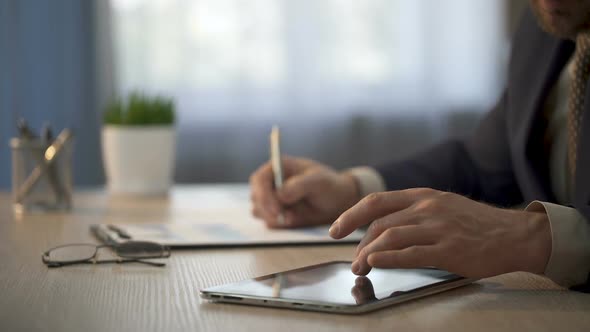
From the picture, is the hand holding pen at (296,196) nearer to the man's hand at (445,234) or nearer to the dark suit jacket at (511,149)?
the dark suit jacket at (511,149)

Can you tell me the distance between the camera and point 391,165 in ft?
5.34

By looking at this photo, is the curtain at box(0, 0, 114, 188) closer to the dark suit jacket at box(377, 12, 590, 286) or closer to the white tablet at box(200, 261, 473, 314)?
the dark suit jacket at box(377, 12, 590, 286)

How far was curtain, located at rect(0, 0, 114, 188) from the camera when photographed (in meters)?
3.21

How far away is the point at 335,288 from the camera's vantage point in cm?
79

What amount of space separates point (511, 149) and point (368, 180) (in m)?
0.25

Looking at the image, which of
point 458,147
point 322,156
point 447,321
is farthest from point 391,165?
point 322,156

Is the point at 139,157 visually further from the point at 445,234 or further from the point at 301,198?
the point at 445,234

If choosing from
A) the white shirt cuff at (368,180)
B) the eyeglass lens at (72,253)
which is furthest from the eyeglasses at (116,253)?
the white shirt cuff at (368,180)

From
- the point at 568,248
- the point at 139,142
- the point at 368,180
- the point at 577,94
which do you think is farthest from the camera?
the point at 139,142

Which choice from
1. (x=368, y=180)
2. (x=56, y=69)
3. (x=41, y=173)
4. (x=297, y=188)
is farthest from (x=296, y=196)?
(x=56, y=69)

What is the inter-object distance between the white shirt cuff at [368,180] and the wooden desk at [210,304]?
0.40 metres

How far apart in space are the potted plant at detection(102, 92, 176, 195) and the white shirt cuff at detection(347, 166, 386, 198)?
1.56 ft

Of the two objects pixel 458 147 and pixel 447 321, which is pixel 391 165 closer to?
pixel 458 147

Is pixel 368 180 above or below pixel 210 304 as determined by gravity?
below
